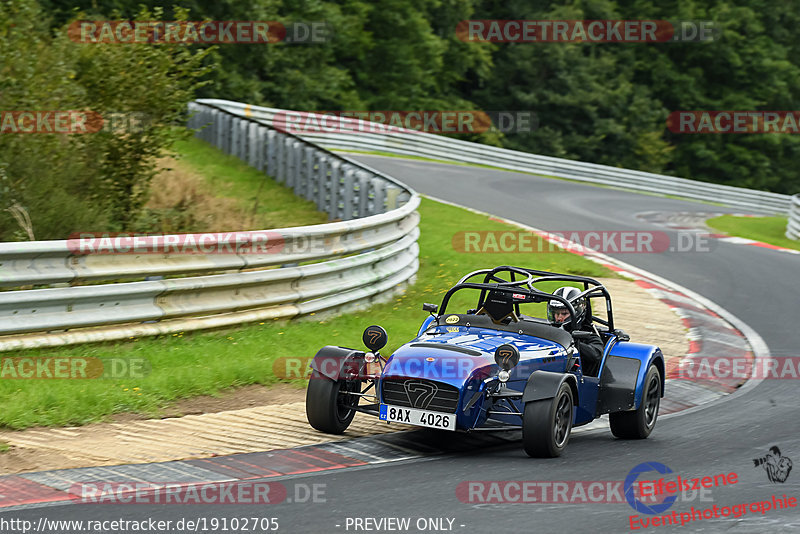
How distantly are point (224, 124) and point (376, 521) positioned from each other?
19.1m

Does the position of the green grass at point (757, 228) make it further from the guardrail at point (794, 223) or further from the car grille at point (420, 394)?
the car grille at point (420, 394)

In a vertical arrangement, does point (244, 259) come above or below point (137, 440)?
above

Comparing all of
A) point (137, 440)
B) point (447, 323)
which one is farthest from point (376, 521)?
point (447, 323)

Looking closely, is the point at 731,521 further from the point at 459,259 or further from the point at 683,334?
the point at 459,259

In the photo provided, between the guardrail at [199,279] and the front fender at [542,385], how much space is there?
3835 millimetres

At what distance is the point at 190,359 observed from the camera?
30.8ft

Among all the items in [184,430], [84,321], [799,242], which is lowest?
[799,242]

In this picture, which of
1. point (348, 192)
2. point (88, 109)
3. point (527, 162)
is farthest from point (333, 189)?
point (527, 162)

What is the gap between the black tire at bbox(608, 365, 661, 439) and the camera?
29.6 ft

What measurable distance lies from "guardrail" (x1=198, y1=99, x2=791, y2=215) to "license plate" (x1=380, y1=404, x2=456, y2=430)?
23819 mm

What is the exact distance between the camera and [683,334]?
45.9ft

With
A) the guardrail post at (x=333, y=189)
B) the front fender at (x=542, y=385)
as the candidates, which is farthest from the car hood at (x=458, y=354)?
the guardrail post at (x=333, y=189)

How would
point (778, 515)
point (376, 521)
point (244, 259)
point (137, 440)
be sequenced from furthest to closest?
point (244, 259)
point (137, 440)
point (778, 515)
point (376, 521)

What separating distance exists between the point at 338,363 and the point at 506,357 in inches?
56.6
